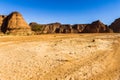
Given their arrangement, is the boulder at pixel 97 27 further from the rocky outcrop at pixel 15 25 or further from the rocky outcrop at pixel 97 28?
the rocky outcrop at pixel 15 25

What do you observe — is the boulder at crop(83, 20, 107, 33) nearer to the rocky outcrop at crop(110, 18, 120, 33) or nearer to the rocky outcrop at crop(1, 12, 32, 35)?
the rocky outcrop at crop(110, 18, 120, 33)

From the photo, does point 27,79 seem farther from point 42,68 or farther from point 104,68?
point 104,68

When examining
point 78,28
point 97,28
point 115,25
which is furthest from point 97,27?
point 78,28

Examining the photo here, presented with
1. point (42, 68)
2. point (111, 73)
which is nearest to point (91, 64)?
point (111, 73)

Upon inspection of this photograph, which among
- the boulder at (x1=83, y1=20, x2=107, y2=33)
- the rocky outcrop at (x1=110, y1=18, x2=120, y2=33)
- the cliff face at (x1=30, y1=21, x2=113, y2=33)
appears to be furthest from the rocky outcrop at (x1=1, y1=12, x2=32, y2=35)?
the rocky outcrop at (x1=110, y1=18, x2=120, y2=33)

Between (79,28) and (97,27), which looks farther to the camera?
(79,28)

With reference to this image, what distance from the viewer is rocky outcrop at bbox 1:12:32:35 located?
395ft

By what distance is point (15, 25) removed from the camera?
124562 mm

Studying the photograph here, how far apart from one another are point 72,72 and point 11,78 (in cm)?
369

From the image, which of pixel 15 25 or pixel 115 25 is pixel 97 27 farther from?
pixel 15 25

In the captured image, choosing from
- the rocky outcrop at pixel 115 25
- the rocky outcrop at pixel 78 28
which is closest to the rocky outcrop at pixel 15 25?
the rocky outcrop at pixel 78 28

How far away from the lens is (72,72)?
1351 centimetres

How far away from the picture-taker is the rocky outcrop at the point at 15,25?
120 m

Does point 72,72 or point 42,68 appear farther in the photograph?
point 42,68
